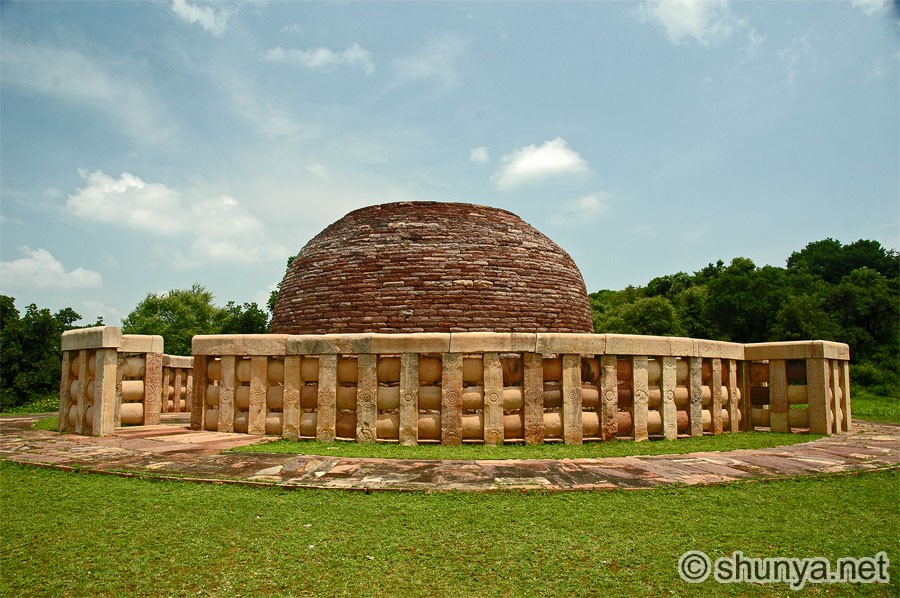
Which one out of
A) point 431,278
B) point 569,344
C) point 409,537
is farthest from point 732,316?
point 409,537

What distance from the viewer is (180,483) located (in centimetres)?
439

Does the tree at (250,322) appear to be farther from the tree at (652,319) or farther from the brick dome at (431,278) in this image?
the tree at (652,319)

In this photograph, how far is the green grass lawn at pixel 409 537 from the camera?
2.65 metres

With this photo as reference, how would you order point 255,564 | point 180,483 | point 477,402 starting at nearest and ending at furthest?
point 255,564 → point 180,483 → point 477,402

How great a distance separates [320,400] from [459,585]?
463 cm

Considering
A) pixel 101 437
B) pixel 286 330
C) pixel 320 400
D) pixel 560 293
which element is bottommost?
pixel 101 437

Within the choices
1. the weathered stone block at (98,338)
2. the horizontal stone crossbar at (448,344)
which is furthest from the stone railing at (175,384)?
the horizontal stone crossbar at (448,344)

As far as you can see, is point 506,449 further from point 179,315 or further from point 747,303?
point 179,315

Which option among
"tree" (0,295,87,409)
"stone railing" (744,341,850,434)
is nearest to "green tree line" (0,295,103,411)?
"tree" (0,295,87,409)

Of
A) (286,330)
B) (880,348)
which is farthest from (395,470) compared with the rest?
(880,348)

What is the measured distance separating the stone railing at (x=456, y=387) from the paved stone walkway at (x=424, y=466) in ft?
2.99

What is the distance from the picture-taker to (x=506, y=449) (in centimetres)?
625

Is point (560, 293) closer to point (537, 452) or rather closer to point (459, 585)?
point (537, 452)

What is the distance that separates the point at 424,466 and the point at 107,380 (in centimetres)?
525
